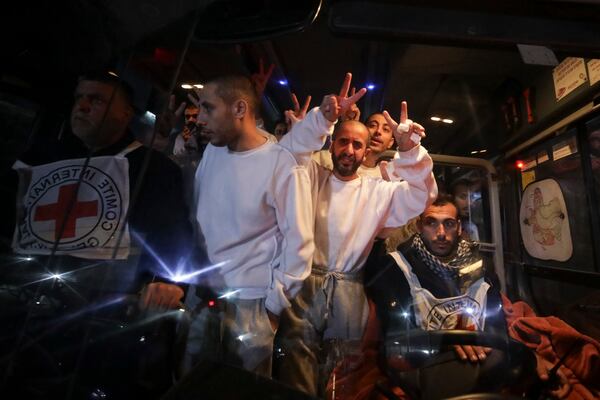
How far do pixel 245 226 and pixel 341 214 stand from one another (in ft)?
1.13

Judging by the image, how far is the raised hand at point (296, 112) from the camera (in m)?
1.03

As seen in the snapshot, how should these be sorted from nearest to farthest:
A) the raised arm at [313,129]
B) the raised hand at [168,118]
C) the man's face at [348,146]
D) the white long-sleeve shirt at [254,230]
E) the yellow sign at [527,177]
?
the raised hand at [168,118] → the white long-sleeve shirt at [254,230] → the raised arm at [313,129] → the man's face at [348,146] → the yellow sign at [527,177]

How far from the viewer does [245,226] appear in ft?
2.86

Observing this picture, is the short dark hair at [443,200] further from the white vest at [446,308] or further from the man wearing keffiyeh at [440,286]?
the white vest at [446,308]

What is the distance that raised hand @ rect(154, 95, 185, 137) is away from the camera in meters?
0.76

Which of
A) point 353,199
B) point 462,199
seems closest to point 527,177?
point 462,199

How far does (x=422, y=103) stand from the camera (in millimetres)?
1158

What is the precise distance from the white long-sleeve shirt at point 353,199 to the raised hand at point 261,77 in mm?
161

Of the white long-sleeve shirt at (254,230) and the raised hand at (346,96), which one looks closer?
the white long-sleeve shirt at (254,230)

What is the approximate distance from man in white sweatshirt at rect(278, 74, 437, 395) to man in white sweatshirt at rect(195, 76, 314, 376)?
0.07m

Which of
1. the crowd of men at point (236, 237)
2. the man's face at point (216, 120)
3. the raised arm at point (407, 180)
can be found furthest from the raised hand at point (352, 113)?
the man's face at point (216, 120)

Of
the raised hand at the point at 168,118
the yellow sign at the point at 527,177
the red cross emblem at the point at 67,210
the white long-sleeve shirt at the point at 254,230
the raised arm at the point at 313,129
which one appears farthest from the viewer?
the yellow sign at the point at 527,177

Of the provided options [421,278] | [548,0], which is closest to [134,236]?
[421,278]

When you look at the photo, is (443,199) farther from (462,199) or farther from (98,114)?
(98,114)
